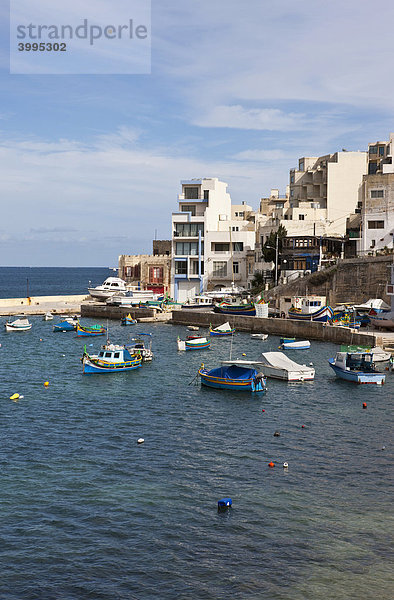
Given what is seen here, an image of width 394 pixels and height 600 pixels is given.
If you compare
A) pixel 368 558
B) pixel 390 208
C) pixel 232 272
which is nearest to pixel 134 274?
pixel 232 272

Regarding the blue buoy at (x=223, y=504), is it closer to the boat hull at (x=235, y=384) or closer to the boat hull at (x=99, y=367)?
the boat hull at (x=235, y=384)

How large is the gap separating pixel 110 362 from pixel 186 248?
197 feet

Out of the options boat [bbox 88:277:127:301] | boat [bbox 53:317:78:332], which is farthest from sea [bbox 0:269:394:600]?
boat [bbox 88:277:127:301]

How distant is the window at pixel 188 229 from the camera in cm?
10962

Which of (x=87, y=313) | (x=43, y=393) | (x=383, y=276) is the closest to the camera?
(x=43, y=393)

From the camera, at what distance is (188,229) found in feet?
361

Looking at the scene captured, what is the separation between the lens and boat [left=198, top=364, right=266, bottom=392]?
151 feet

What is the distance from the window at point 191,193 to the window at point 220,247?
906 centimetres

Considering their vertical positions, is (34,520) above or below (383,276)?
below

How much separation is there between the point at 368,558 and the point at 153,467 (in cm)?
1138

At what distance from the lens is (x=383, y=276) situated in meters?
76.2

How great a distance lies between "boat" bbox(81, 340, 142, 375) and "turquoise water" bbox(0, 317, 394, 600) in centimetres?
603

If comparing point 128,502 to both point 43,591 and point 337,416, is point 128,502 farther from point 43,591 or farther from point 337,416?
point 337,416

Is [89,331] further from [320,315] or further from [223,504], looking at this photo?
[223,504]
